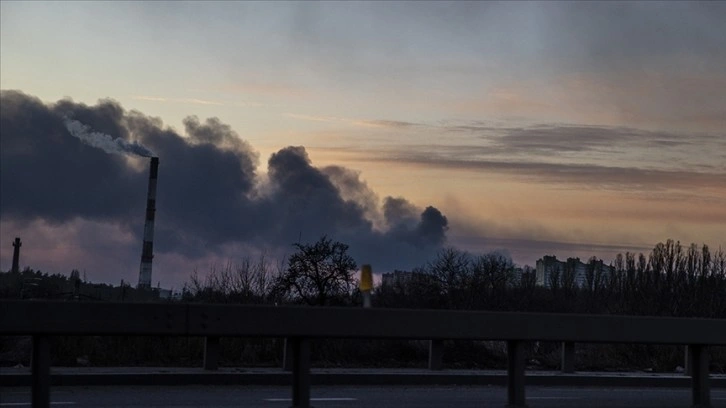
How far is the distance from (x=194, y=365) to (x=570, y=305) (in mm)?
28462

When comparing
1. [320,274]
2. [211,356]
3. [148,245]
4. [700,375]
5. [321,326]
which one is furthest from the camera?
[148,245]

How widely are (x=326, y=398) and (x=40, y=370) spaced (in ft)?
20.8

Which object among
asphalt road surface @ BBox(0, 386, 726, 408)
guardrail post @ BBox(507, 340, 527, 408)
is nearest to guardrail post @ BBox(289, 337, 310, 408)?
guardrail post @ BBox(507, 340, 527, 408)

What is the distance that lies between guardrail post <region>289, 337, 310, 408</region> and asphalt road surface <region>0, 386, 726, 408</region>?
131 inches

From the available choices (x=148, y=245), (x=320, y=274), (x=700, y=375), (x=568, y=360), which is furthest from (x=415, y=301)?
(x=148, y=245)

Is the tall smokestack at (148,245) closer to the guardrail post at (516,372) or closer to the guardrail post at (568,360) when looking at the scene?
the guardrail post at (568,360)

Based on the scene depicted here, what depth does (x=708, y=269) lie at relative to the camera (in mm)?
65188

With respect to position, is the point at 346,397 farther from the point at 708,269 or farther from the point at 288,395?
the point at 708,269

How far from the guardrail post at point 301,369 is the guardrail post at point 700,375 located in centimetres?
438

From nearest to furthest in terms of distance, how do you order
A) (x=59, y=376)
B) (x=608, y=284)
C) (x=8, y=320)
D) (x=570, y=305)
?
(x=8, y=320) → (x=59, y=376) → (x=570, y=305) → (x=608, y=284)

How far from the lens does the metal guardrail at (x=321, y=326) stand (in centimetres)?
788

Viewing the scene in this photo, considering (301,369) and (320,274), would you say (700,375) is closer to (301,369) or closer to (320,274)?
(301,369)

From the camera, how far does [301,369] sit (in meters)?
8.76

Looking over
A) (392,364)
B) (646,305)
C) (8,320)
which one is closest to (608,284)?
(646,305)
